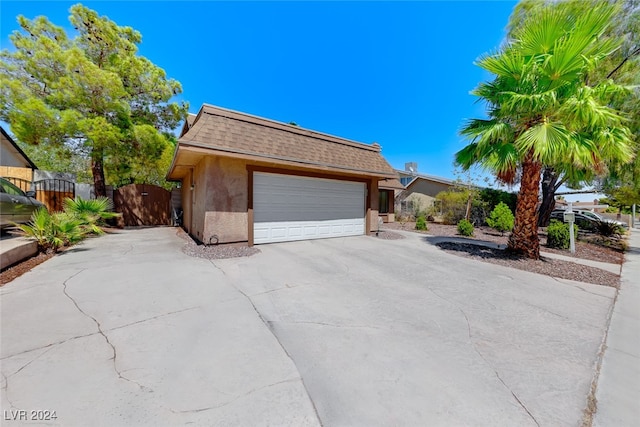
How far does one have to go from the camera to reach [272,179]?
25.3 feet

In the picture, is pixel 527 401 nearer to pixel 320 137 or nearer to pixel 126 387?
pixel 126 387

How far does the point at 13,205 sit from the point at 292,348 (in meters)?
8.72

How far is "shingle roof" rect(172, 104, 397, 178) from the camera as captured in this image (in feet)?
20.3

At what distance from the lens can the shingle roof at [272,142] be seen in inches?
244

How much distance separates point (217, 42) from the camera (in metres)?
9.99

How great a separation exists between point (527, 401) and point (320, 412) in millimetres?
1676

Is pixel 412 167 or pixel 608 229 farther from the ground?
pixel 412 167

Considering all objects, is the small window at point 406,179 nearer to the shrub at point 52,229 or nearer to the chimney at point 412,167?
the chimney at point 412,167

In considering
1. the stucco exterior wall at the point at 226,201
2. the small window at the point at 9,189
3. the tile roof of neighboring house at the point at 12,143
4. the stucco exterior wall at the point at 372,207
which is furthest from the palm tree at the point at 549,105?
the tile roof of neighboring house at the point at 12,143

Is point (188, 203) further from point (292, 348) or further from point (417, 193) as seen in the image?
point (417, 193)

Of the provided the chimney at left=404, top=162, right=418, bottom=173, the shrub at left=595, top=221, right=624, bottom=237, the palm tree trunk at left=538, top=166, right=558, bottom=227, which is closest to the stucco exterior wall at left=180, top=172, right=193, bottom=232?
the palm tree trunk at left=538, top=166, right=558, bottom=227

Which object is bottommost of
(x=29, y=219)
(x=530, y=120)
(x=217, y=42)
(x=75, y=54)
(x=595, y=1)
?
(x=29, y=219)

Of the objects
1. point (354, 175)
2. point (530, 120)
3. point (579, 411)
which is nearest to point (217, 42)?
point (354, 175)

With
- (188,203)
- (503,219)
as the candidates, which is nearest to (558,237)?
(503,219)
